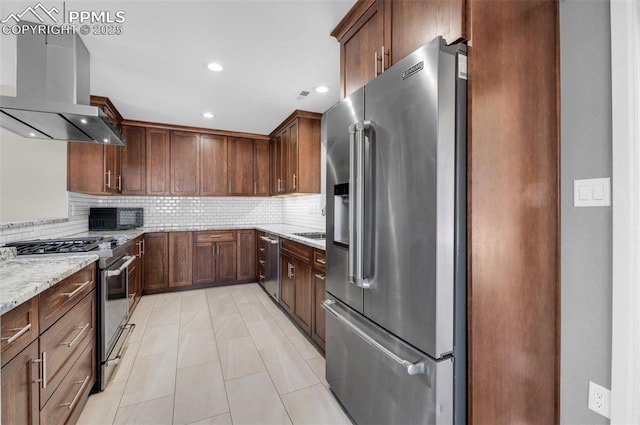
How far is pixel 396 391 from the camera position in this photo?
127 centimetres

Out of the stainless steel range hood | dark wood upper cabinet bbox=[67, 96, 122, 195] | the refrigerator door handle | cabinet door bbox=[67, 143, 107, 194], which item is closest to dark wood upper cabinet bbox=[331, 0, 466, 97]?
the refrigerator door handle

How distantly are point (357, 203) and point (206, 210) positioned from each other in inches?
153

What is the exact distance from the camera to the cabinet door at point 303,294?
2521 mm

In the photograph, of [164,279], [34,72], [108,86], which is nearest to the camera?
[34,72]

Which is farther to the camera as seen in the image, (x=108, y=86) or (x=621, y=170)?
(x=108, y=86)

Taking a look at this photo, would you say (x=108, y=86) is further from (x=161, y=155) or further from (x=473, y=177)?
(x=473, y=177)

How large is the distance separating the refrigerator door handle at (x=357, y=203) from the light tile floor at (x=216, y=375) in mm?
940

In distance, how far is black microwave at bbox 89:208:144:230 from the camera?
3611 millimetres

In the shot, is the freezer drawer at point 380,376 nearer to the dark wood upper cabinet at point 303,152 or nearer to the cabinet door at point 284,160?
the dark wood upper cabinet at point 303,152

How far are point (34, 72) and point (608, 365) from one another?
141 inches

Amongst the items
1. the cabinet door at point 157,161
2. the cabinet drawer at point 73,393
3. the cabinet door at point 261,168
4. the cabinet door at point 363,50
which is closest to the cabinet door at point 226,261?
the cabinet door at point 261,168

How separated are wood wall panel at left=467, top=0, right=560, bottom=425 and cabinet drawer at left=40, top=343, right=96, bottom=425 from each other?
73.5 inches

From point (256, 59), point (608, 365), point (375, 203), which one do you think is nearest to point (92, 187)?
point (256, 59)

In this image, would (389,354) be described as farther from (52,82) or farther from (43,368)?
(52,82)
